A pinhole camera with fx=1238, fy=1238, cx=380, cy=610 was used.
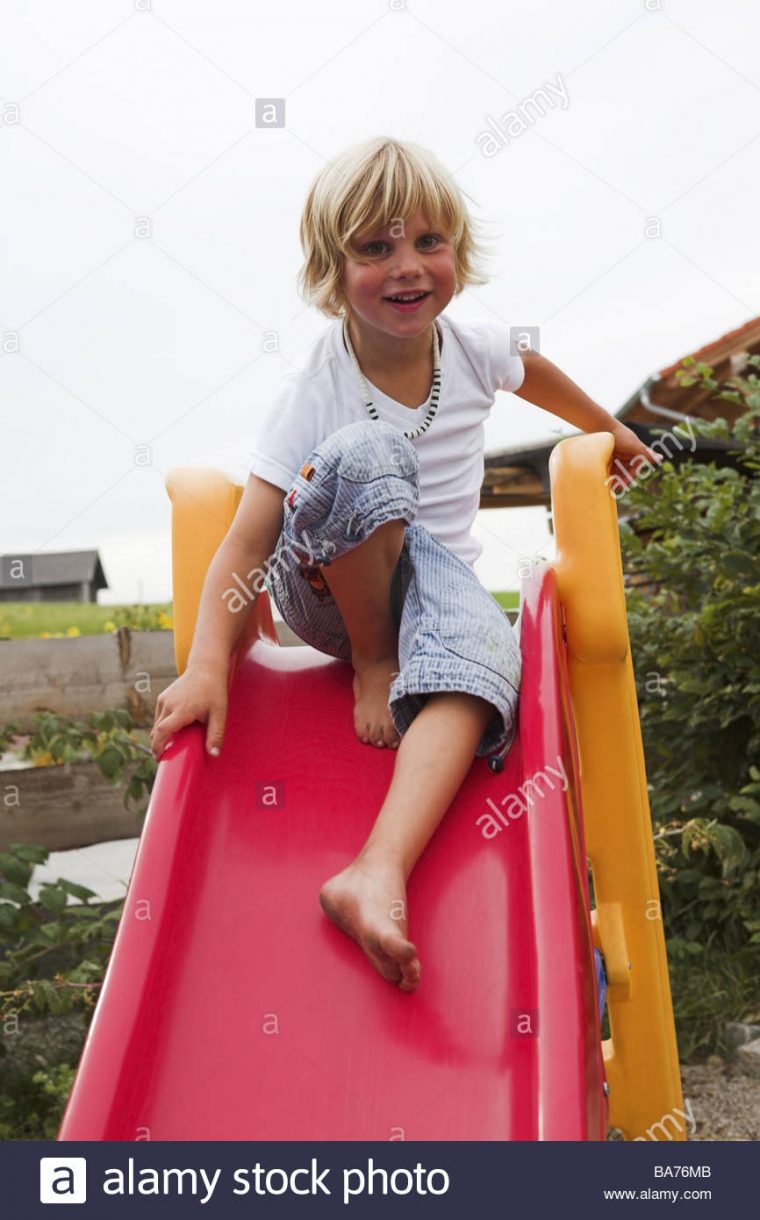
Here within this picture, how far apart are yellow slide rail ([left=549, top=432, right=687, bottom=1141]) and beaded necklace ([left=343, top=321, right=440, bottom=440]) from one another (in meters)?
0.20

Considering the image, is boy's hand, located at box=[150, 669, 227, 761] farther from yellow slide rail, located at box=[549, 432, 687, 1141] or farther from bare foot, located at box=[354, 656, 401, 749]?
yellow slide rail, located at box=[549, 432, 687, 1141]

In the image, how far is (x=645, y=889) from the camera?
5.78 feet

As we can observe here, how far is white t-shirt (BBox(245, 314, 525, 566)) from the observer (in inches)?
68.5

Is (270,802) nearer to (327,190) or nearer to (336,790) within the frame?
(336,790)

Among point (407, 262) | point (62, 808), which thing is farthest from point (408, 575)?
point (62, 808)

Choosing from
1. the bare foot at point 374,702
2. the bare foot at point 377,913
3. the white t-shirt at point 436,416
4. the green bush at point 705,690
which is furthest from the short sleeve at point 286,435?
the green bush at point 705,690

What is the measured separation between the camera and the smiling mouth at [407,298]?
1.68 meters

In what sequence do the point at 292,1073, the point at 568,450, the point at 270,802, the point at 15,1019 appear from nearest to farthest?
the point at 292,1073 → the point at 270,802 → the point at 568,450 → the point at 15,1019

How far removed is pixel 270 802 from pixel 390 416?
Result: 589 mm

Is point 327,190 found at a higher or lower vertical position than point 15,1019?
higher

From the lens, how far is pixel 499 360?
189 centimetres

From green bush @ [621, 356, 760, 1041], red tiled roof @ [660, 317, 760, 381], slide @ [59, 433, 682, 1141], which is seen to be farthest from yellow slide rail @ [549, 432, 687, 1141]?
red tiled roof @ [660, 317, 760, 381]

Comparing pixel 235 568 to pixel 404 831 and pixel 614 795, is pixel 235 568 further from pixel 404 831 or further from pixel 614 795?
pixel 614 795
